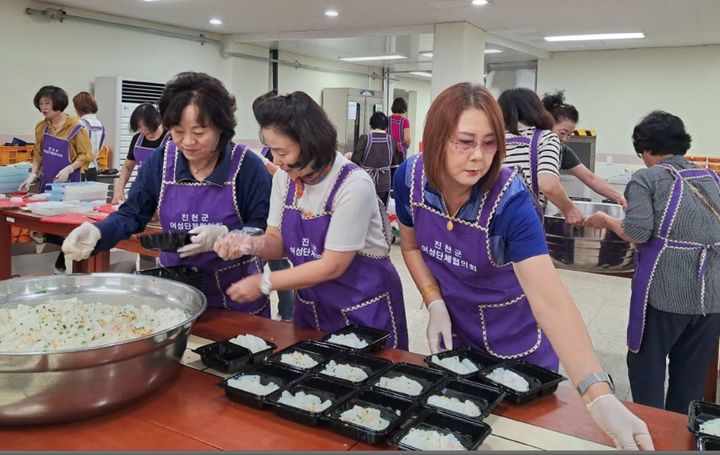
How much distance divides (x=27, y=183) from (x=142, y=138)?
115 cm

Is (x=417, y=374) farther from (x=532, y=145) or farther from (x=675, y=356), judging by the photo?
(x=532, y=145)

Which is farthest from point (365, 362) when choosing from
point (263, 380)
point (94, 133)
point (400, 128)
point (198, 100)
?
point (400, 128)

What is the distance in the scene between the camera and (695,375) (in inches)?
101

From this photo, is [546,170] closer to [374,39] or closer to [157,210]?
[157,210]

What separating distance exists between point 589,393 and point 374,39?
8387 millimetres

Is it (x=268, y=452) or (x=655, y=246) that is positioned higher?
(x=655, y=246)

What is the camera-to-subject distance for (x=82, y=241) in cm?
197

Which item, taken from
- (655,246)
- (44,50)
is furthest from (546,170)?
(44,50)

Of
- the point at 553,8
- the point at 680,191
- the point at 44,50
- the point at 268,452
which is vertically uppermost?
the point at 553,8

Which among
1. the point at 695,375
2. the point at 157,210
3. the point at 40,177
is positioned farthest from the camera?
the point at 40,177

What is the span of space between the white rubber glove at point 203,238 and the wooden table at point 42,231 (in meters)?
1.64

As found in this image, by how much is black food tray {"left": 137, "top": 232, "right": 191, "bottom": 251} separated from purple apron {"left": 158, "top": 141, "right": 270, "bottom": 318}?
0.22m

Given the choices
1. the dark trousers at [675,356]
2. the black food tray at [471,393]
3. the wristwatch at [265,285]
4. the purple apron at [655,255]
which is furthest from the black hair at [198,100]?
the dark trousers at [675,356]

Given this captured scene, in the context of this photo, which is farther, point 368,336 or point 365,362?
point 368,336
